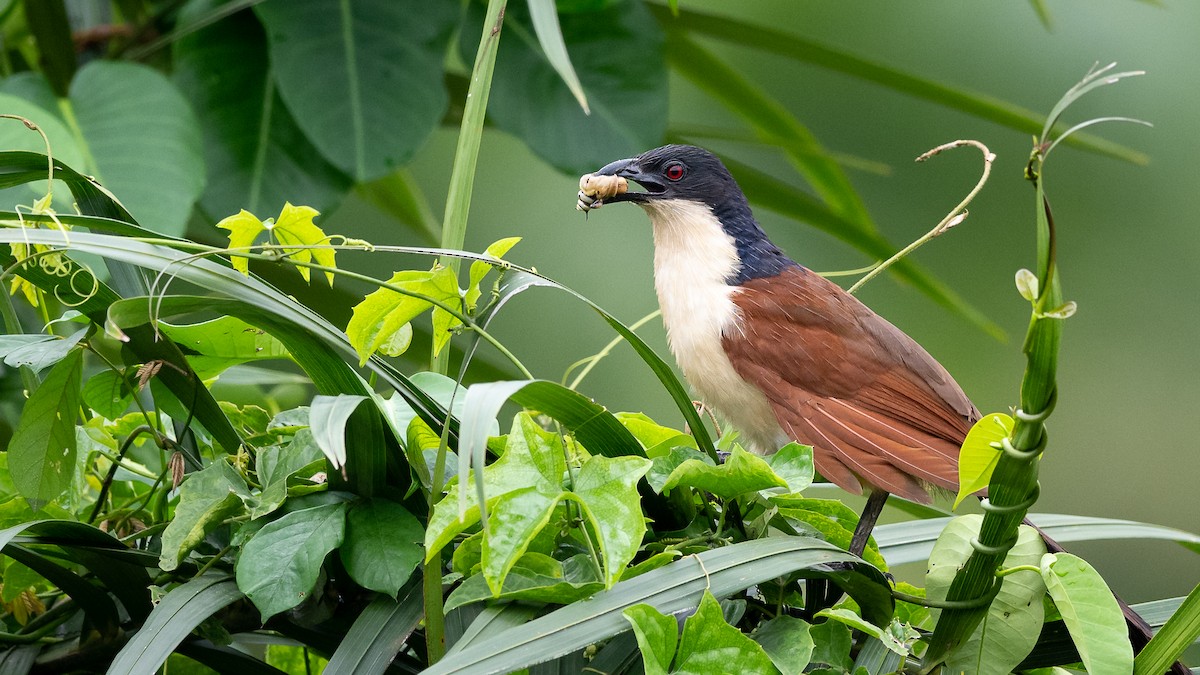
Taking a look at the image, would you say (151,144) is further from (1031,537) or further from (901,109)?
(901,109)

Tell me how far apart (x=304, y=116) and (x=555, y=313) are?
255 cm

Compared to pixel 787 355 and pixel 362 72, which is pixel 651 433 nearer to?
pixel 787 355

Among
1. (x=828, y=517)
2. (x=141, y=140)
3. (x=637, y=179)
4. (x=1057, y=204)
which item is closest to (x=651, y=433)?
(x=828, y=517)

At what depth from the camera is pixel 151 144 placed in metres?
1.09

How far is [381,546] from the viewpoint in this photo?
17.7 inches

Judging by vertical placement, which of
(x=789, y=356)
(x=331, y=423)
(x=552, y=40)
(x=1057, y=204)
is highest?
(x=552, y=40)

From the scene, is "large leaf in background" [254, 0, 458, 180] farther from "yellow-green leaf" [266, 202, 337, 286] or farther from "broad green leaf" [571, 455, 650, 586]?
"broad green leaf" [571, 455, 650, 586]

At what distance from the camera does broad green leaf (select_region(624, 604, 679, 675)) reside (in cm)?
38

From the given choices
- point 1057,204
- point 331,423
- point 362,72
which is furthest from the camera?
point 1057,204

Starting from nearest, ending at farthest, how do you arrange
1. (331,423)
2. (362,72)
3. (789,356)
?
(331,423), (789,356), (362,72)

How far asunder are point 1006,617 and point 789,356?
36 cm

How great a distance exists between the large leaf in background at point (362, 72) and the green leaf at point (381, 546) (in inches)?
30.2

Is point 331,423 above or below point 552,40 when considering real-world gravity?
below

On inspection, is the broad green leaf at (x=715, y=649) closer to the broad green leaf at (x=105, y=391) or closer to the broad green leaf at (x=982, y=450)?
the broad green leaf at (x=982, y=450)
